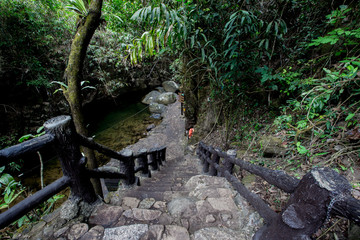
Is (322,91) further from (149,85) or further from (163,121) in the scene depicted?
(149,85)

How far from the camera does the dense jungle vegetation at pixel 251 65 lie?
1.95m

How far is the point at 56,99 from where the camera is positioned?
7.24 metres

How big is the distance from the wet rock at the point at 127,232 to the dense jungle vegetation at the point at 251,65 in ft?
4.28

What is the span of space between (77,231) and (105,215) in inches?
9.5

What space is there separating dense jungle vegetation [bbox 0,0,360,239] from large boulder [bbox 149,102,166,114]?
6091 millimetres

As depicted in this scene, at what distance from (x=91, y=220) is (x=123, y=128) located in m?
8.56

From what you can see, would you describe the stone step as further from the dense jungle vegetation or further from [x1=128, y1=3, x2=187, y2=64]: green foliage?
[x1=128, y1=3, x2=187, y2=64]: green foliage

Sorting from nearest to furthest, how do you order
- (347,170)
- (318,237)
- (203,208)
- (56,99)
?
(318,237) < (203,208) < (347,170) < (56,99)

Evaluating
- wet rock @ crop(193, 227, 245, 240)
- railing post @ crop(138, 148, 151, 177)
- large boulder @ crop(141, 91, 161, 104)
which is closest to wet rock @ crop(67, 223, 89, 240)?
wet rock @ crop(193, 227, 245, 240)

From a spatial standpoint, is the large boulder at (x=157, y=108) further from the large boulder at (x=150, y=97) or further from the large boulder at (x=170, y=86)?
the large boulder at (x=170, y=86)

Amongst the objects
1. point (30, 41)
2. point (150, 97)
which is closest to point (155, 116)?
point (150, 97)

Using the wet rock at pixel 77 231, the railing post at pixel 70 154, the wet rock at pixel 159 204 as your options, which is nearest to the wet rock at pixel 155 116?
the wet rock at pixel 159 204

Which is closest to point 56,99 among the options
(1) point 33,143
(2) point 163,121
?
(2) point 163,121

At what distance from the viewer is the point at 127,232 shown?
121 centimetres
